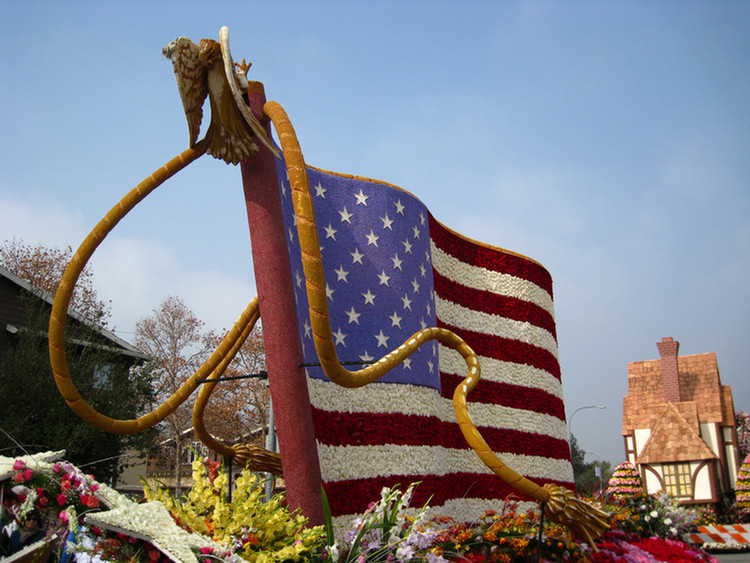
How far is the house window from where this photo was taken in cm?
3033

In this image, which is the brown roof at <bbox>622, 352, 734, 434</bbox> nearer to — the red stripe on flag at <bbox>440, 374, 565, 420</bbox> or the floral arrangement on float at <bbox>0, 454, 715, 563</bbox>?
the red stripe on flag at <bbox>440, 374, 565, 420</bbox>

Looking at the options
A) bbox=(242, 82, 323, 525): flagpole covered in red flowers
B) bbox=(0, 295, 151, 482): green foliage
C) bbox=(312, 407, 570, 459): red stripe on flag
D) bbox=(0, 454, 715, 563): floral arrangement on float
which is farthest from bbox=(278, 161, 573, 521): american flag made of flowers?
bbox=(0, 295, 151, 482): green foliage

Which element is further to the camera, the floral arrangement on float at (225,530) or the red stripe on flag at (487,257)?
→ the red stripe on flag at (487,257)

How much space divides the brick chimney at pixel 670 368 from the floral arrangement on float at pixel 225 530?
3011 cm

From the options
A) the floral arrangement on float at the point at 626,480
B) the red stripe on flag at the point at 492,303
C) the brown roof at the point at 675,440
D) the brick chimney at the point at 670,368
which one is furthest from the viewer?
the brick chimney at the point at 670,368

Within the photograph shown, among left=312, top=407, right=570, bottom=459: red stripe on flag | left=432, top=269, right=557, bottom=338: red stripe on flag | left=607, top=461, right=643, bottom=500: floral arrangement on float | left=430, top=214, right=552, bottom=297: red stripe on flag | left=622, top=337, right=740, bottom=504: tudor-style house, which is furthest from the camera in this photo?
left=622, top=337, right=740, bottom=504: tudor-style house

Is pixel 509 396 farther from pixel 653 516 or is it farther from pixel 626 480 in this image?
pixel 626 480

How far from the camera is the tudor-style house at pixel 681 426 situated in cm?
3025

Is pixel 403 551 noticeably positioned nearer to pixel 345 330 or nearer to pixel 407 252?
pixel 345 330

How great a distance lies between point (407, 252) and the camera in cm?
909

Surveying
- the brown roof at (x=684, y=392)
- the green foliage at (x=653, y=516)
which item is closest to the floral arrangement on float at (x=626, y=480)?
the brown roof at (x=684, y=392)

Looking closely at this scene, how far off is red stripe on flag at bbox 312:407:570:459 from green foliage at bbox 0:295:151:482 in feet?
28.6

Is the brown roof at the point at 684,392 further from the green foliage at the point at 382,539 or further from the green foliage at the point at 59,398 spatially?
the green foliage at the point at 382,539

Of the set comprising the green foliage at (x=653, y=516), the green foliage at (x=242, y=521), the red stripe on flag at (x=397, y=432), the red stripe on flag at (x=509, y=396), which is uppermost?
the red stripe on flag at (x=509, y=396)
